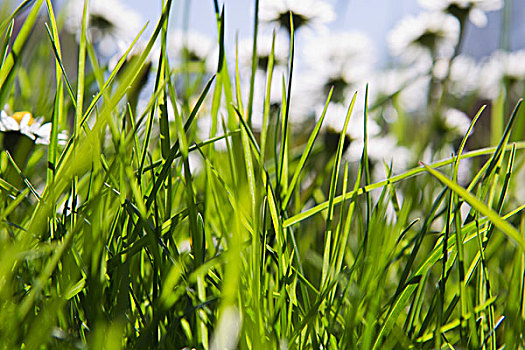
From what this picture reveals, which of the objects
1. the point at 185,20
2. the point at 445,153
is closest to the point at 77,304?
the point at 185,20

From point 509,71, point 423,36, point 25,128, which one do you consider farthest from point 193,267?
point 509,71

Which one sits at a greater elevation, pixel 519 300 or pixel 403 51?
pixel 403 51

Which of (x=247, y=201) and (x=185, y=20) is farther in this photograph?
(x=185, y=20)

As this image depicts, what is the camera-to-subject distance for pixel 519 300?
0.86 feet

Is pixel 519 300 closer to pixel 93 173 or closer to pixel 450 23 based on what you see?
pixel 93 173

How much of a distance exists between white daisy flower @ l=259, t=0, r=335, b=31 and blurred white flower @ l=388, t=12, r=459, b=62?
354mm

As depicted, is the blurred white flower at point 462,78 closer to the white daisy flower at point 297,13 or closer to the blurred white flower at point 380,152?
the blurred white flower at point 380,152

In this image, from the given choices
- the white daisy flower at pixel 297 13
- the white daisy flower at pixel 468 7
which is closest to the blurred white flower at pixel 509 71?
the white daisy flower at pixel 468 7

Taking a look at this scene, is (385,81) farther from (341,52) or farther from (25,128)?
(25,128)

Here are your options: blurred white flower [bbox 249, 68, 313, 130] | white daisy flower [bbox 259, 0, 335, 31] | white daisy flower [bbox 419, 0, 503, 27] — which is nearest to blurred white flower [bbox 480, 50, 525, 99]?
white daisy flower [bbox 419, 0, 503, 27]

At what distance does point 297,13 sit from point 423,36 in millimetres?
464

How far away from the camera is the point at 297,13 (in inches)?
31.2

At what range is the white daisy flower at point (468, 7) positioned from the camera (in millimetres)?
870

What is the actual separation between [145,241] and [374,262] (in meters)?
0.13
